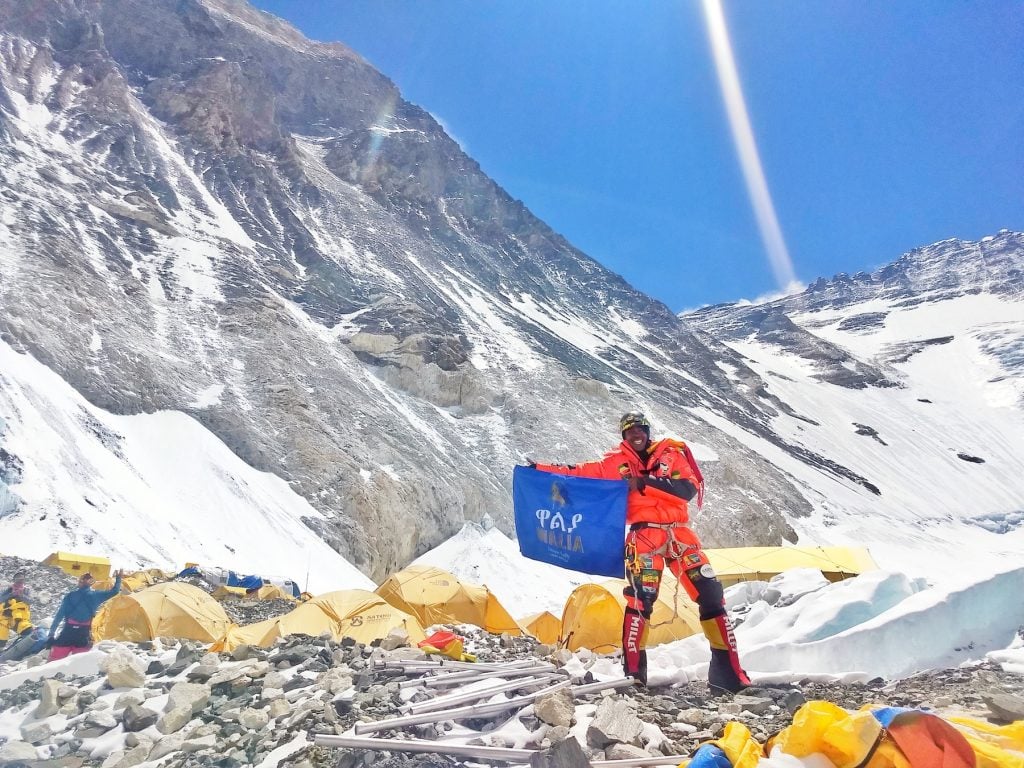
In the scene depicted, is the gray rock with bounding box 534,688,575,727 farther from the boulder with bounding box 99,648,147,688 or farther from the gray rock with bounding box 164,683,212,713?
the boulder with bounding box 99,648,147,688

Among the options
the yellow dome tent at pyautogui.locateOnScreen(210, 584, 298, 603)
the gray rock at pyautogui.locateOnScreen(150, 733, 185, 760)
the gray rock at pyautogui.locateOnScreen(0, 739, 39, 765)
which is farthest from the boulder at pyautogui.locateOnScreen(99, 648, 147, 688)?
the yellow dome tent at pyautogui.locateOnScreen(210, 584, 298, 603)

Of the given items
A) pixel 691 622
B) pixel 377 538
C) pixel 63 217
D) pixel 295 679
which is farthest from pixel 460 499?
pixel 63 217

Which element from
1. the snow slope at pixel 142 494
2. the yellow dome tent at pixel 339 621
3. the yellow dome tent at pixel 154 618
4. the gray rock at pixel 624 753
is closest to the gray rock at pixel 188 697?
the gray rock at pixel 624 753

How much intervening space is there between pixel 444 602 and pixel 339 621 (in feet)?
13.1

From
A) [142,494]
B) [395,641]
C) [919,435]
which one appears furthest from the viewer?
[919,435]

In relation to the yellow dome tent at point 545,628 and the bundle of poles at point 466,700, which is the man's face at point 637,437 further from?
the yellow dome tent at point 545,628

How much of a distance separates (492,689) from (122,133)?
7366cm

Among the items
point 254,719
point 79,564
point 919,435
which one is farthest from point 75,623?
point 919,435

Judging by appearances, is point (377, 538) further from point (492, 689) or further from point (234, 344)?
point (492, 689)

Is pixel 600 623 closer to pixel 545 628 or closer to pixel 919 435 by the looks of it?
pixel 545 628

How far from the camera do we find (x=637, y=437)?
5.79 meters

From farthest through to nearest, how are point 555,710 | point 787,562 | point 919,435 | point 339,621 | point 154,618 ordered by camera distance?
1. point 919,435
2. point 787,562
3. point 339,621
4. point 154,618
5. point 555,710

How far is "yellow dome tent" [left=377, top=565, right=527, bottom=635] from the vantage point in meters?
A: 14.5

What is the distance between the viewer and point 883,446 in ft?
249
